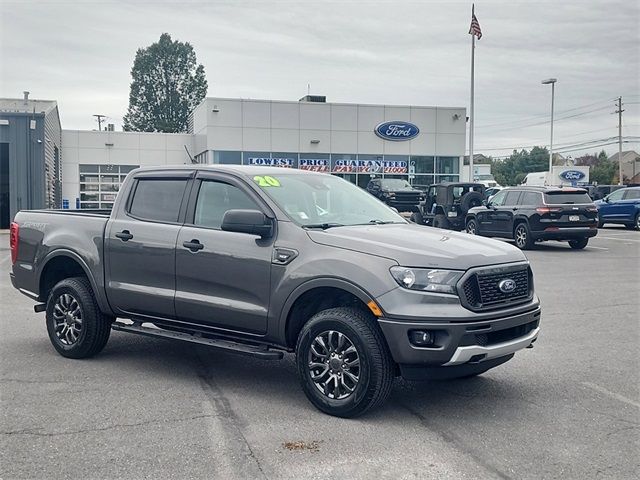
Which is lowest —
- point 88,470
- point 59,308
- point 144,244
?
point 88,470

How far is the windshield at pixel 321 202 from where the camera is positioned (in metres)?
6.08

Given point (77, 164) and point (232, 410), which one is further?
point (77, 164)

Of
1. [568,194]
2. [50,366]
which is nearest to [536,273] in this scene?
[568,194]

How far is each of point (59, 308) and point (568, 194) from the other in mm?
15223

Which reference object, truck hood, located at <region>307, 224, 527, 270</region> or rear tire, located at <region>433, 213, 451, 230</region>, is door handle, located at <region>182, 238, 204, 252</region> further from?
rear tire, located at <region>433, 213, 451, 230</region>

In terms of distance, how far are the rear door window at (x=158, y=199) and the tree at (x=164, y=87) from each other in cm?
6401

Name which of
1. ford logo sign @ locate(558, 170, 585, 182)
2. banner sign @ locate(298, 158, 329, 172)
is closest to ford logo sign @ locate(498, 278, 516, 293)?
banner sign @ locate(298, 158, 329, 172)

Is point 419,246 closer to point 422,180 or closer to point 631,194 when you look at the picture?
point 631,194

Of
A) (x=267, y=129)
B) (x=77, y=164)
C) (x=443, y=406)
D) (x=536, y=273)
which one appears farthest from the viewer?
(x=77, y=164)

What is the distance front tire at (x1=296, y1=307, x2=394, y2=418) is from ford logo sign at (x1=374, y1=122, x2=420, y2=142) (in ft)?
116

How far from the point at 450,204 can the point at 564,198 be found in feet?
15.6

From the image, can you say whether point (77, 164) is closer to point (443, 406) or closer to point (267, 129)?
point (267, 129)

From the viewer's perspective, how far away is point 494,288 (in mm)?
5402

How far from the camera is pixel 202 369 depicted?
6.76 metres
